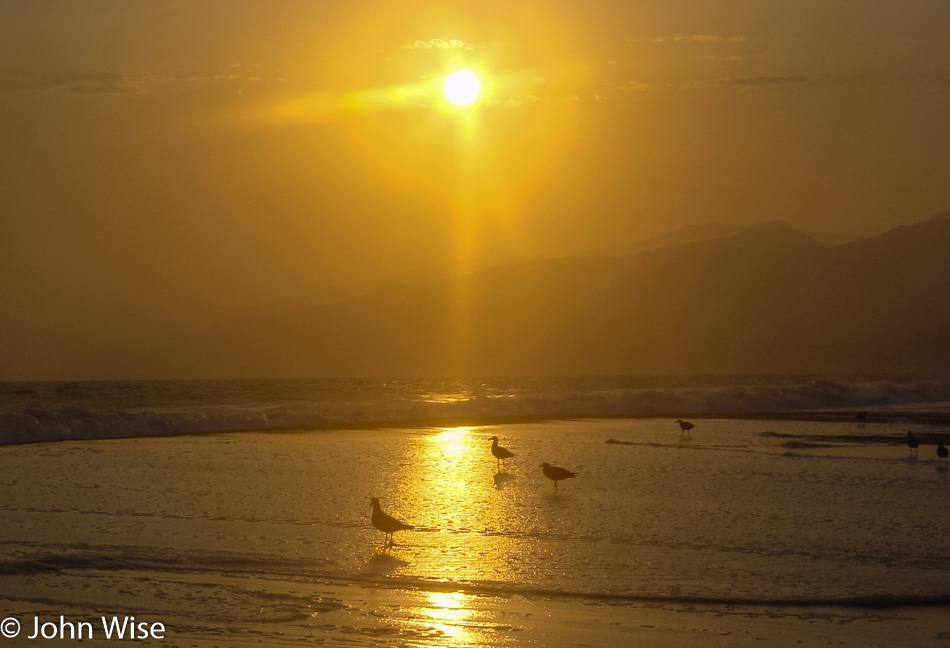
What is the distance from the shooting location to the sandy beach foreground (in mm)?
7758

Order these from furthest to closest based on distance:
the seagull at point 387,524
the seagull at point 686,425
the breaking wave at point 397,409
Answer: the breaking wave at point 397,409 < the seagull at point 686,425 < the seagull at point 387,524

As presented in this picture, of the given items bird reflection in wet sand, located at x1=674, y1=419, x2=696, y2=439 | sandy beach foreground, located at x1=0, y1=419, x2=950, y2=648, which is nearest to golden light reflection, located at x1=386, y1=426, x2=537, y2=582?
sandy beach foreground, located at x1=0, y1=419, x2=950, y2=648

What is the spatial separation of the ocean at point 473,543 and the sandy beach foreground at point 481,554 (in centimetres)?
4

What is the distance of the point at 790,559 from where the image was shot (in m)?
9.97

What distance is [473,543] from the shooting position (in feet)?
35.3

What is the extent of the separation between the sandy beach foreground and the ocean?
1.4 inches

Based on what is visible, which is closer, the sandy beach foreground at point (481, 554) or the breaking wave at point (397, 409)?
the sandy beach foreground at point (481, 554)

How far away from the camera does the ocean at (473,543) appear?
7.93 meters

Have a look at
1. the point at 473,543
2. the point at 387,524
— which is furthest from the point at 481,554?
the point at 387,524

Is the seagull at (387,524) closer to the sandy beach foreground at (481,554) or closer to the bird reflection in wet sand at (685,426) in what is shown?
the sandy beach foreground at (481,554)

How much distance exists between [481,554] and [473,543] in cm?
60

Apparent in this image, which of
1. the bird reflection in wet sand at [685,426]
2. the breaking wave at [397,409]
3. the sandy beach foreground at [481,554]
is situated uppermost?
the breaking wave at [397,409]

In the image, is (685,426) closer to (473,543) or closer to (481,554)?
(473,543)

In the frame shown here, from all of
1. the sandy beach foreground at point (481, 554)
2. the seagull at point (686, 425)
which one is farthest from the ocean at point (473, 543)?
the seagull at point (686, 425)
